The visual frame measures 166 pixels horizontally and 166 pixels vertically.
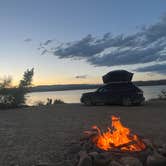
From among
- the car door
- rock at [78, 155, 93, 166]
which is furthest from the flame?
the car door

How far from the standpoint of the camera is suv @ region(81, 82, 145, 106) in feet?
82.1

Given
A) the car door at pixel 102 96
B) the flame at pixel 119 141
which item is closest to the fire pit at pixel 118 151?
→ the flame at pixel 119 141

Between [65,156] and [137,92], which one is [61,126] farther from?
[137,92]

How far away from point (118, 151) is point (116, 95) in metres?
16.9

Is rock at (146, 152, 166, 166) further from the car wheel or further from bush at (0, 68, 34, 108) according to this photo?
bush at (0, 68, 34, 108)

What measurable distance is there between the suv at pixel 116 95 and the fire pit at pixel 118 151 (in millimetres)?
15348

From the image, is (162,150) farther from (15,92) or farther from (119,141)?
(15,92)

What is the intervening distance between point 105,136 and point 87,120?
24.0 ft

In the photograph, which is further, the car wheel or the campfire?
the car wheel

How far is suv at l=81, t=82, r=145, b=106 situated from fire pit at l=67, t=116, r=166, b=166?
1535 centimetres

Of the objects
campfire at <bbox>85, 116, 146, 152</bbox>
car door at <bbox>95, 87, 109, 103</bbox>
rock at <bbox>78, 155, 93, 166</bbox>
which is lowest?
rock at <bbox>78, 155, 93, 166</bbox>

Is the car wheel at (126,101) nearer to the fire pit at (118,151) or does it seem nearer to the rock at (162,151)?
the fire pit at (118,151)

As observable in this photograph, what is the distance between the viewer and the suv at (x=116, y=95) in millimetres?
25031

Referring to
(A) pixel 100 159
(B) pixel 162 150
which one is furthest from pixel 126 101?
(A) pixel 100 159
